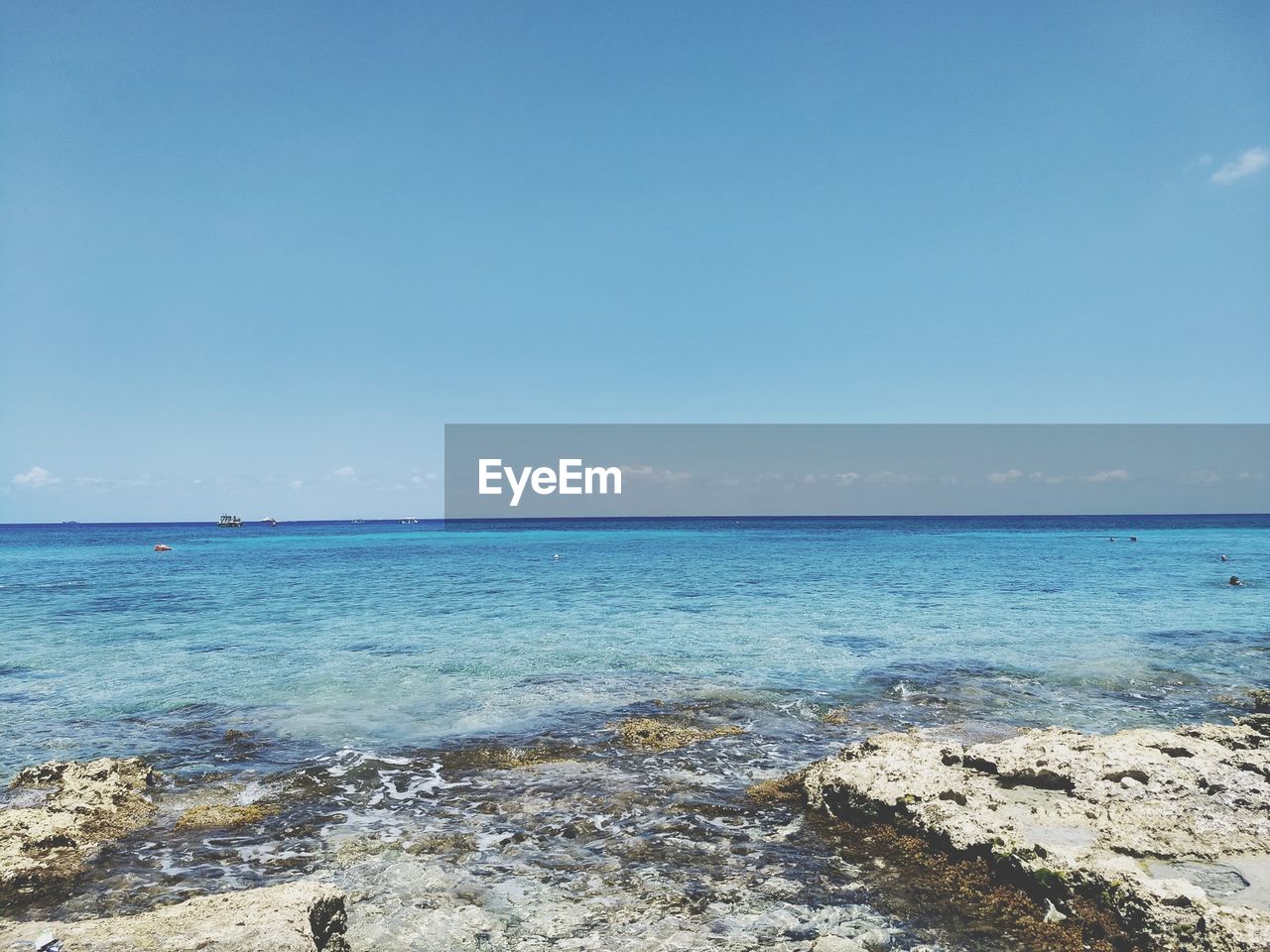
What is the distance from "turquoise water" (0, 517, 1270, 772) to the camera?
1233 cm

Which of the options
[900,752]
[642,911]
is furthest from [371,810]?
[900,752]

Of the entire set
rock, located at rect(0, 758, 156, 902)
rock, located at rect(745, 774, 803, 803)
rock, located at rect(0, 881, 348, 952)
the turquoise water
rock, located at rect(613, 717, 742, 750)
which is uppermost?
rock, located at rect(0, 881, 348, 952)

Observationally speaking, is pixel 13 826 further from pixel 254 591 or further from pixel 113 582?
pixel 113 582

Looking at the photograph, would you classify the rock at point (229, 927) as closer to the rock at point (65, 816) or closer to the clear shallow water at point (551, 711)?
the clear shallow water at point (551, 711)

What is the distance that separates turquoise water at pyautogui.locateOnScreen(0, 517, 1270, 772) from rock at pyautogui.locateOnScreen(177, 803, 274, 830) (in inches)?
95.2

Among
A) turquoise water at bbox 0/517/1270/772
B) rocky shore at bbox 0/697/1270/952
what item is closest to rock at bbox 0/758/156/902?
rocky shore at bbox 0/697/1270/952

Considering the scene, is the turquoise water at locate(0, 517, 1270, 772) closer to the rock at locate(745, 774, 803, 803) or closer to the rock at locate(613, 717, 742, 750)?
the rock at locate(613, 717, 742, 750)

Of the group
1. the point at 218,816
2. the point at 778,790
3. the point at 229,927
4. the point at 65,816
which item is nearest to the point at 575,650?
the point at 778,790

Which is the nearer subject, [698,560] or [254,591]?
[254,591]

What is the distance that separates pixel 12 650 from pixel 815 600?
24935mm

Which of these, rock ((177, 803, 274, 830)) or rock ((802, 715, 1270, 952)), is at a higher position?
rock ((802, 715, 1270, 952))

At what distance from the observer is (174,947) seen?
13.6 ft

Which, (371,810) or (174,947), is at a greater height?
(174,947)

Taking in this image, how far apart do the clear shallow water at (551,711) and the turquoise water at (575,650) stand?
→ 12cm
